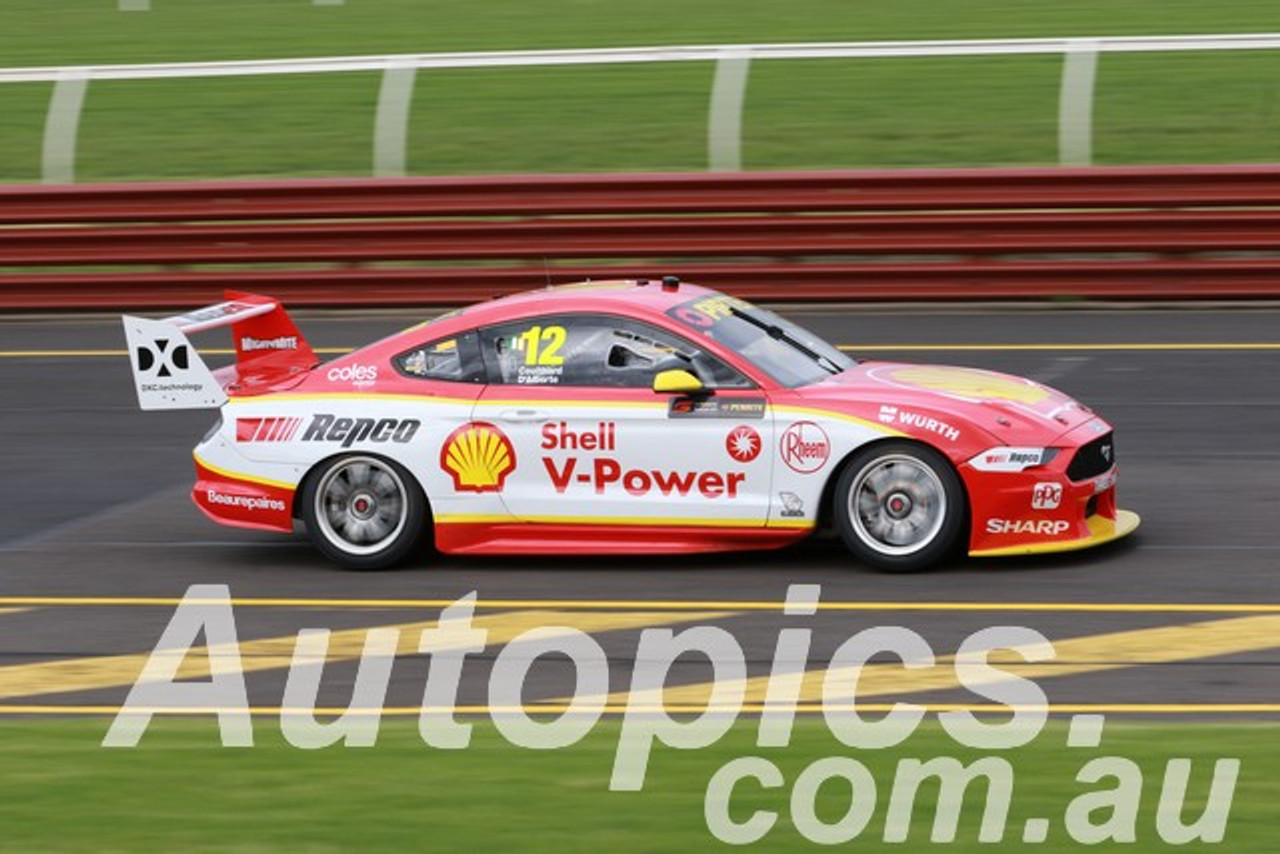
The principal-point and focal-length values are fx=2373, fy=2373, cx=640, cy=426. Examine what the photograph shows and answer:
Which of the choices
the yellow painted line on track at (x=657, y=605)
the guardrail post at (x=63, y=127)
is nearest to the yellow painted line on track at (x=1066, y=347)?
the guardrail post at (x=63, y=127)

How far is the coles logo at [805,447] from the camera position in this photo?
447 inches

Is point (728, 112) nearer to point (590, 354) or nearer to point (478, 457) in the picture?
point (590, 354)

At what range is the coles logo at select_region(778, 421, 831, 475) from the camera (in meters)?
11.4

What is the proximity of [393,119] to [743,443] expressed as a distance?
976 centimetres

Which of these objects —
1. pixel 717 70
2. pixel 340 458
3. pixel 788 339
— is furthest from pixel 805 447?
pixel 717 70

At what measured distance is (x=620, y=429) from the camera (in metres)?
11.6

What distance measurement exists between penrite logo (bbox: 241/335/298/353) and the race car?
0.36m

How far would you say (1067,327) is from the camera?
18297 mm

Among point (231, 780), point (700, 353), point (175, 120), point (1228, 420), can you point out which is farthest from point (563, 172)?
point (231, 780)

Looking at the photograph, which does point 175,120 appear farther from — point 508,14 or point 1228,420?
point 1228,420

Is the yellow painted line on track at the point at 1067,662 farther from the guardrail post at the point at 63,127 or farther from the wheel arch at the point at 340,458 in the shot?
the guardrail post at the point at 63,127

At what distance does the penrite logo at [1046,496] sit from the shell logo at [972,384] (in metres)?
0.58

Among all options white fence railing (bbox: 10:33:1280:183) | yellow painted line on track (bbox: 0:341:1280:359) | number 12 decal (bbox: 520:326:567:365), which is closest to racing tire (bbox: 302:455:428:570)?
number 12 decal (bbox: 520:326:567:365)

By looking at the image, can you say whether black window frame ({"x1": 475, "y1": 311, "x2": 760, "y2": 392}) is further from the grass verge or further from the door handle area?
the grass verge
